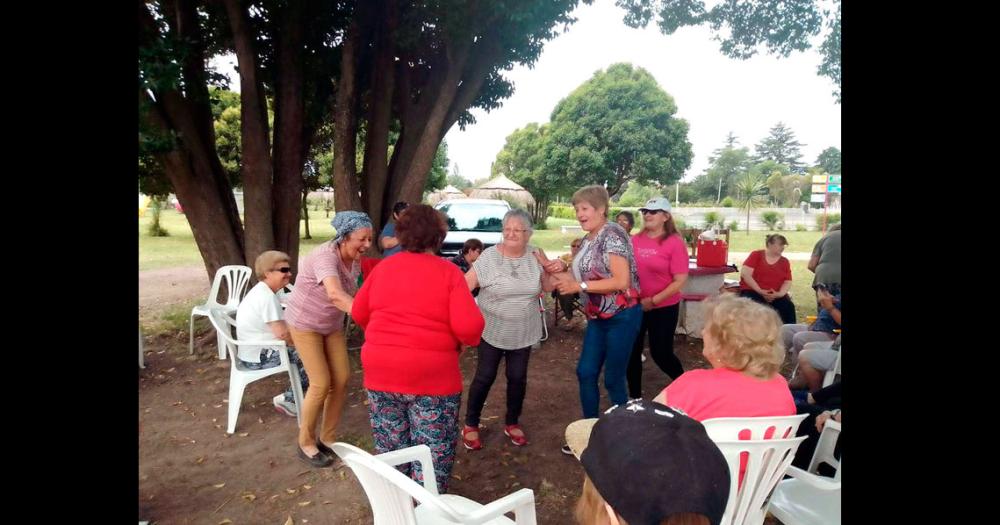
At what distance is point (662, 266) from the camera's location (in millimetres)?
4227

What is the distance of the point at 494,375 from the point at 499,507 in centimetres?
197

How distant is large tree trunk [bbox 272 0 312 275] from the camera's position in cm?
644

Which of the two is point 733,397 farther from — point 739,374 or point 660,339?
point 660,339

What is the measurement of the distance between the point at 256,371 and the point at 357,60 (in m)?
4.21

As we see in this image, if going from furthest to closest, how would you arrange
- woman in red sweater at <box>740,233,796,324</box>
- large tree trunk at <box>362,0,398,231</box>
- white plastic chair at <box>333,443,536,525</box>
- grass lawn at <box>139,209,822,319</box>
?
1. grass lawn at <box>139,209,822,319</box>
2. large tree trunk at <box>362,0,398,231</box>
3. woman in red sweater at <box>740,233,796,324</box>
4. white plastic chair at <box>333,443,536,525</box>

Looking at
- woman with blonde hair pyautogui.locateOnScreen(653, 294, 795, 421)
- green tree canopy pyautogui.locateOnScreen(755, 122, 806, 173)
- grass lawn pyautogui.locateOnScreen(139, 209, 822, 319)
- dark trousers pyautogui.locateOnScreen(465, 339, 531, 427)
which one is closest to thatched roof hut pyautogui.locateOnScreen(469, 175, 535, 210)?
grass lawn pyautogui.locateOnScreen(139, 209, 822, 319)

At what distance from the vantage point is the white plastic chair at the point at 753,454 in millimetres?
1874

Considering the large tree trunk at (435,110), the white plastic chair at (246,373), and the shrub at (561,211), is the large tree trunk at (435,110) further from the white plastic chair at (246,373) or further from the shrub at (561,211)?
the shrub at (561,211)

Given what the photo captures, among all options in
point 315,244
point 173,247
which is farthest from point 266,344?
point 315,244

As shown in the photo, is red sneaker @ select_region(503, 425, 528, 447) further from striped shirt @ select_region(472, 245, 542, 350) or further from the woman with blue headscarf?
the woman with blue headscarf

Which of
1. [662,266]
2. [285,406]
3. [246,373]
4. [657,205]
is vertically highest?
[657,205]

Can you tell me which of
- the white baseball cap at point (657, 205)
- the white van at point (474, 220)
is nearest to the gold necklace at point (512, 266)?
the white baseball cap at point (657, 205)

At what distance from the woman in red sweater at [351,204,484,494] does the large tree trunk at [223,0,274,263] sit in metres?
4.33
